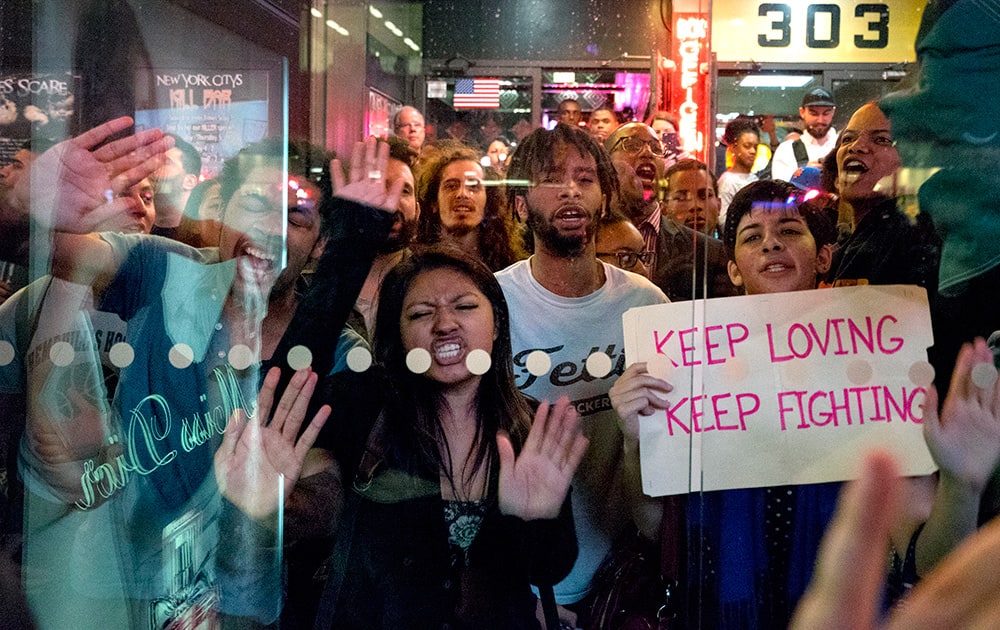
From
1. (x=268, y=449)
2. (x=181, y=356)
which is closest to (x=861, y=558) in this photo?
(x=268, y=449)

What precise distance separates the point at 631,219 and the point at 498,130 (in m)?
0.32

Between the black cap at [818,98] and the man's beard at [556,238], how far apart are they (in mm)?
530

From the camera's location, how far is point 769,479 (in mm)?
2125

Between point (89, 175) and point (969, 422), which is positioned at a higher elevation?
point (89, 175)

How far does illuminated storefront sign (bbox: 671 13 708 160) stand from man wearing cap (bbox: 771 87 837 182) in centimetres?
18

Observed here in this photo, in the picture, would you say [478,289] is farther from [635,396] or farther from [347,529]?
[347,529]

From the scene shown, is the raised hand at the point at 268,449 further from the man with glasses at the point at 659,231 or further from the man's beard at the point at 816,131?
the man's beard at the point at 816,131

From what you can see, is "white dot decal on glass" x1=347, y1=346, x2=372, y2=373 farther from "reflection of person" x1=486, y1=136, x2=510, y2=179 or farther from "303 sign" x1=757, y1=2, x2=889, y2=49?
"303 sign" x1=757, y1=2, x2=889, y2=49

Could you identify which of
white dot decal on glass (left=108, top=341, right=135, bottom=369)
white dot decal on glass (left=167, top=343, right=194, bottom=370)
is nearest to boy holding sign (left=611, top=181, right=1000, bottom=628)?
white dot decal on glass (left=167, top=343, right=194, bottom=370)

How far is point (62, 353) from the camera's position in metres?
Result: 2.25

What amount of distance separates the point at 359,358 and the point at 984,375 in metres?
1.29

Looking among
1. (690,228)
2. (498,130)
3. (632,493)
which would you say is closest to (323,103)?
(498,130)

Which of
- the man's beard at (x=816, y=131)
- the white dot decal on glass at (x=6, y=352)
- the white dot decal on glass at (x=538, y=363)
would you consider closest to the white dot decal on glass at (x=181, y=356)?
the white dot decal on glass at (x=6, y=352)

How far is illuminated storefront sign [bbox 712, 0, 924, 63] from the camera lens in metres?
2.05
